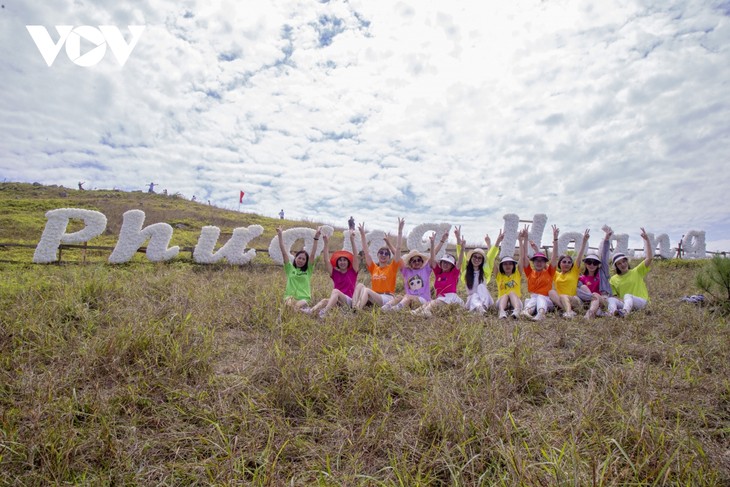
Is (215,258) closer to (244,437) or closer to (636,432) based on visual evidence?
(244,437)

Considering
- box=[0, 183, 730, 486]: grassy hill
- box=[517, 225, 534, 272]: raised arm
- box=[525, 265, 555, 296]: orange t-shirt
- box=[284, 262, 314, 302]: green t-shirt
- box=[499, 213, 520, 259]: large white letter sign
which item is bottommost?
box=[0, 183, 730, 486]: grassy hill

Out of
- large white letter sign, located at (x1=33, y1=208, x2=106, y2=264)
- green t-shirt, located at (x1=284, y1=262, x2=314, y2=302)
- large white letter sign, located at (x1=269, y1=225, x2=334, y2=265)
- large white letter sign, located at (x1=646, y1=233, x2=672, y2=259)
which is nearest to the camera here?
green t-shirt, located at (x1=284, y1=262, x2=314, y2=302)

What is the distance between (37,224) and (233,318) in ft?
57.5

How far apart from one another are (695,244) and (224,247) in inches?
1042

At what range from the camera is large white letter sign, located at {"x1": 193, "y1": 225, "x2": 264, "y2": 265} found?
11.9 m

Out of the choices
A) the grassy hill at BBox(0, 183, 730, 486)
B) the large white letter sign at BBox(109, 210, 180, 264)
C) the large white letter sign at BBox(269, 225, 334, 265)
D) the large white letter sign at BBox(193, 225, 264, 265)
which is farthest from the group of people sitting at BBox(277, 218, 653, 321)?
the large white letter sign at BBox(109, 210, 180, 264)

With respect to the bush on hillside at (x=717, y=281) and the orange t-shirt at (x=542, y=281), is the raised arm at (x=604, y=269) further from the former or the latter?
the bush on hillside at (x=717, y=281)

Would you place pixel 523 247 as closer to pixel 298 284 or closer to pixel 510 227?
pixel 298 284

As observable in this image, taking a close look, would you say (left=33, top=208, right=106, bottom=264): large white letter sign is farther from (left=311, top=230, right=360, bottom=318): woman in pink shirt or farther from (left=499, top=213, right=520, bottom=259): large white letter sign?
(left=499, top=213, right=520, bottom=259): large white letter sign

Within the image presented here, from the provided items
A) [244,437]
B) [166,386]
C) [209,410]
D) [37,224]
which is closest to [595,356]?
[244,437]

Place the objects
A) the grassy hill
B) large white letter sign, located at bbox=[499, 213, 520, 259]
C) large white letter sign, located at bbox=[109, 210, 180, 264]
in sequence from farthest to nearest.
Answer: large white letter sign, located at bbox=[499, 213, 520, 259] → large white letter sign, located at bbox=[109, 210, 180, 264] → the grassy hill

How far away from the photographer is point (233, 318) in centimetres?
536

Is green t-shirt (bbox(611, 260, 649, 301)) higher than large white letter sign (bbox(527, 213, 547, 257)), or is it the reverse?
large white letter sign (bbox(527, 213, 547, 257))

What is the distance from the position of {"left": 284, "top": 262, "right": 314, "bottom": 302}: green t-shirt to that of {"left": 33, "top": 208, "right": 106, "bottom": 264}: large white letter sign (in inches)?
311
